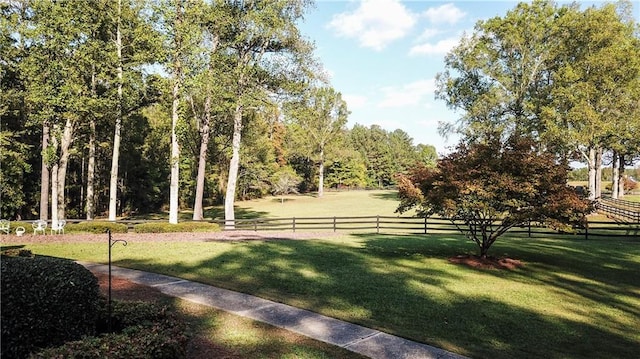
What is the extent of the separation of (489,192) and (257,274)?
8.83 m

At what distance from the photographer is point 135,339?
609 cm

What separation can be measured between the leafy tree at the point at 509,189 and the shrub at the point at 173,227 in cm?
1451

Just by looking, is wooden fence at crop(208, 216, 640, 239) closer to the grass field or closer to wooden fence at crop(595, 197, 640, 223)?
wooden fence at crop(595, 197, 640, 223)

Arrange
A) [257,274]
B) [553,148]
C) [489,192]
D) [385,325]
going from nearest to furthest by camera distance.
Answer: [385,325]
[257,274]
[489,192]
[553,148]

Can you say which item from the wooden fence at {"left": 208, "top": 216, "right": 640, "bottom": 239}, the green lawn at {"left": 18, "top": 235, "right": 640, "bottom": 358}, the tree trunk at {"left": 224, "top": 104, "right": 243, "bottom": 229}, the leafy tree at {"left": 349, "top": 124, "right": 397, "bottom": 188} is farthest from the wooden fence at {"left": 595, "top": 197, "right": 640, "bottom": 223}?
the leafy tree at {"left": 349, "top": 124, "right": 397, "bottom": 188}

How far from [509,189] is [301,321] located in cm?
969

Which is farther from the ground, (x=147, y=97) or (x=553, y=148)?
(x=147, y=97)

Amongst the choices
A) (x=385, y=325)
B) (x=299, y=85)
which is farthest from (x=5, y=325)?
(x=299, y=85)

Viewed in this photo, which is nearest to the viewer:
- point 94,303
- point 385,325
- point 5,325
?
point 5,325

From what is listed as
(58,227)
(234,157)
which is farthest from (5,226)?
(234,157)

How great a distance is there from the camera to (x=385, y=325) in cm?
923

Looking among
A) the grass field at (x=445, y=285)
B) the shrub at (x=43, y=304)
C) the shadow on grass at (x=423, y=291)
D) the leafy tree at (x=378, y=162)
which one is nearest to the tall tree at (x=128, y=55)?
the grass field at (x=445, y=285)

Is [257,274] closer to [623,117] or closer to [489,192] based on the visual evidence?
[489,192]

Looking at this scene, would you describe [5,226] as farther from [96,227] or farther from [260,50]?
[260,50]
